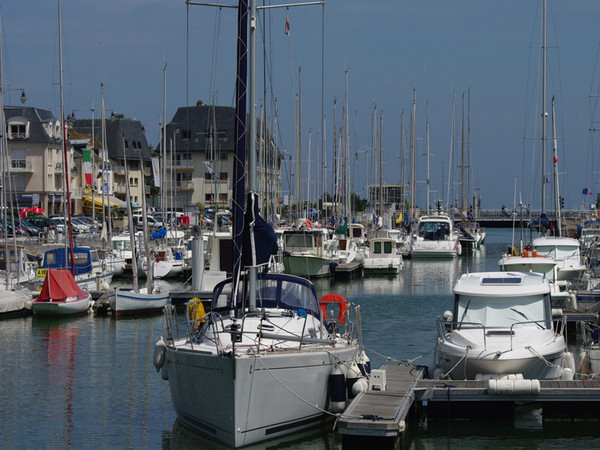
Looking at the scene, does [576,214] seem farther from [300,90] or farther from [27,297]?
[27,297]

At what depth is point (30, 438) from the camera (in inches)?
800

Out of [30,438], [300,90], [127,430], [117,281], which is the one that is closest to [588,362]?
[127,430]

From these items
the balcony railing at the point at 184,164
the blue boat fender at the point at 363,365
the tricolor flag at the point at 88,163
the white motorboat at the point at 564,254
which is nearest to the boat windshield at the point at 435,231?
the tricolor flag at the point at 88,163

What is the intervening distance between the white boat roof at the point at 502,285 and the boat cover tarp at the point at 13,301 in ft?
68.4

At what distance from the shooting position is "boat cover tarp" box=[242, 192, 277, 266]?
19578 mm

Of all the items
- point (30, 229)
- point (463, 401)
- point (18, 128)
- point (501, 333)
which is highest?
point (18, 128)

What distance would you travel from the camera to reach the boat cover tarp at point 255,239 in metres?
19.6

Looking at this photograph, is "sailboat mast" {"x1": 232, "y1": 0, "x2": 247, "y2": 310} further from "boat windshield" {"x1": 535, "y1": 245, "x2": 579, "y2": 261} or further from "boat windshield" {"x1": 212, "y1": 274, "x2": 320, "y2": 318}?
"boat windshield" {"x1": 535, "y1": 245, "x2": 579, "y2": 261}

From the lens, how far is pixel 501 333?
21906 millimetres

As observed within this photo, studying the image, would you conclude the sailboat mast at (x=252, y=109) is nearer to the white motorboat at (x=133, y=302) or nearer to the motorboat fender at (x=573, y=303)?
the motorboat fender at (x=573, y=303)

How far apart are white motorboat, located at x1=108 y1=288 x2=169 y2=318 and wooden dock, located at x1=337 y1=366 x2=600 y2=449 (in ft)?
61.6

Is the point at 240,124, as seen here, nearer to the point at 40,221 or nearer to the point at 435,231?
the point at 435,231

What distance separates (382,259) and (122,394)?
38832 millimetres

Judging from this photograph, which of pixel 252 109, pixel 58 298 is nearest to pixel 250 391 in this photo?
pixel 252 109
